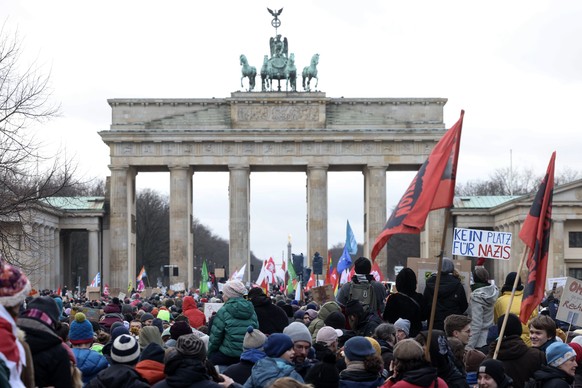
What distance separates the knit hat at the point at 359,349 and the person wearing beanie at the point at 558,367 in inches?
59.7

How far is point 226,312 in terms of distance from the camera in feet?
45.8

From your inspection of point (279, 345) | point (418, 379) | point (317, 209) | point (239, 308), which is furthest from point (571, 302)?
point (317, 209)

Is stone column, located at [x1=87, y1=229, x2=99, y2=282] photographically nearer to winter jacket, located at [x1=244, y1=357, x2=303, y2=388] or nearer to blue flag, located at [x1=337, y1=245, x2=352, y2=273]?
blue flag, located at [x1=337, y1=245, x2=352, y2=273]

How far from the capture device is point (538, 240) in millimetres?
13102

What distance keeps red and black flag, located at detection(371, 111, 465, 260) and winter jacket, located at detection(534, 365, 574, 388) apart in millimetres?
1662

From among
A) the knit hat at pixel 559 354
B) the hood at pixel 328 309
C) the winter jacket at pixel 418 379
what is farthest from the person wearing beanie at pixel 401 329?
the winter jacket at pixel 418 379

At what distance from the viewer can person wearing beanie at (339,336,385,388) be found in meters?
10.7

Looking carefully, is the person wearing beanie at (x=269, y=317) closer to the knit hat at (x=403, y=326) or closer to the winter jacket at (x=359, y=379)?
the knit hat at (x=403, y=326)

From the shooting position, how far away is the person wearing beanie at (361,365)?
1071cm

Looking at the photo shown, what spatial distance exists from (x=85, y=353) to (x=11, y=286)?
487 centimetres

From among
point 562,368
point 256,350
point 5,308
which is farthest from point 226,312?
point 5,308

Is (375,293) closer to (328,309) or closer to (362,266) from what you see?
(362,266)

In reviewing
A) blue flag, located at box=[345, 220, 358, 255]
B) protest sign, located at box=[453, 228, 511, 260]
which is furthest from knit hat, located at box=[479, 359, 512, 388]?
blue flag, located at box=[345, 220, 358, 255]

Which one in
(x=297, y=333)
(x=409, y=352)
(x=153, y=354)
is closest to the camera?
(x=409, y=352)
